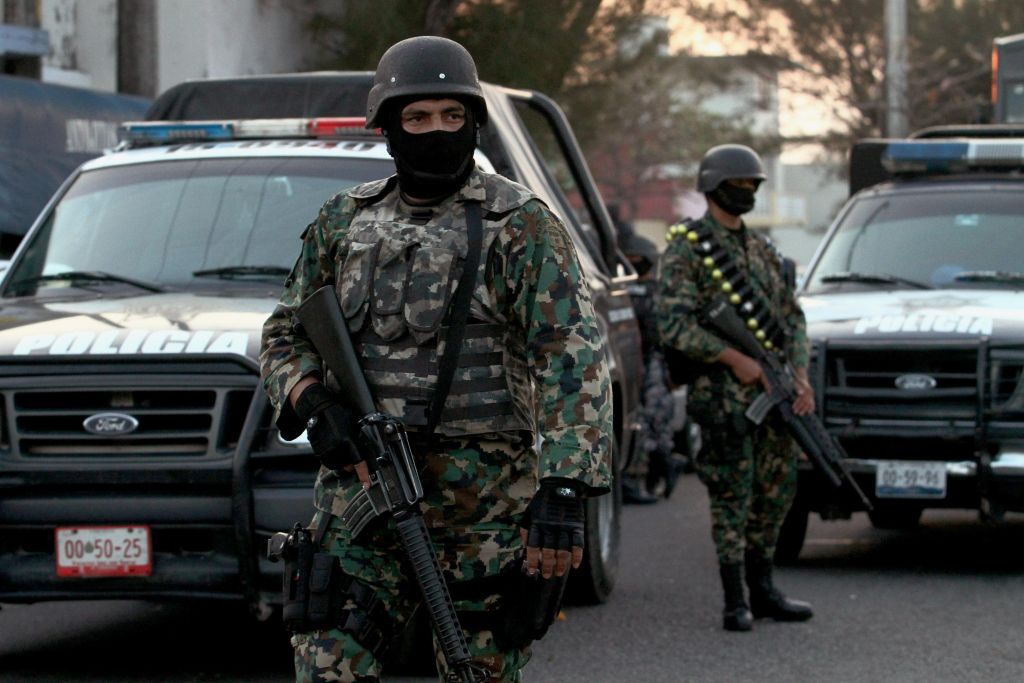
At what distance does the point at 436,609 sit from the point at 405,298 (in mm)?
673

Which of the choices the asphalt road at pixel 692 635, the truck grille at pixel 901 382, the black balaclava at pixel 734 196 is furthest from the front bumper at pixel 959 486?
the black balaclava at pixel 734 196

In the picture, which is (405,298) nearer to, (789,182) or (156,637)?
(156,637)

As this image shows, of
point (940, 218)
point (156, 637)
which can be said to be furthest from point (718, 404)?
point (940, 218)

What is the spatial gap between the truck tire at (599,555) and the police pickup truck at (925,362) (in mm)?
1123

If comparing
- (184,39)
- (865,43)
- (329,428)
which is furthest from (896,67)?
(329,428)

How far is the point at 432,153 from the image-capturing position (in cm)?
398

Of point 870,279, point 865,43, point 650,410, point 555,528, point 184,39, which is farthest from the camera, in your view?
point 865,43

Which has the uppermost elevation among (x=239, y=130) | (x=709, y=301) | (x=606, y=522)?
(x=239, y=130)

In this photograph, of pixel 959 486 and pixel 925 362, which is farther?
pixel 925 362

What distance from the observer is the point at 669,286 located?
7.26 metres

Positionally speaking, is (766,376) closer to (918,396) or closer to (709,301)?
(709,301)

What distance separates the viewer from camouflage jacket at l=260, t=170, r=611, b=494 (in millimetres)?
3834

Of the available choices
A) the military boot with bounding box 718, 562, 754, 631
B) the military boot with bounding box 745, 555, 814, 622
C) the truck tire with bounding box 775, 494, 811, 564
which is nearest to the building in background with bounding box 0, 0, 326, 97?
the truck tire with bounding box 775, 494, 811, 564

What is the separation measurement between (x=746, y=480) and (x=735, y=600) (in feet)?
1.55
